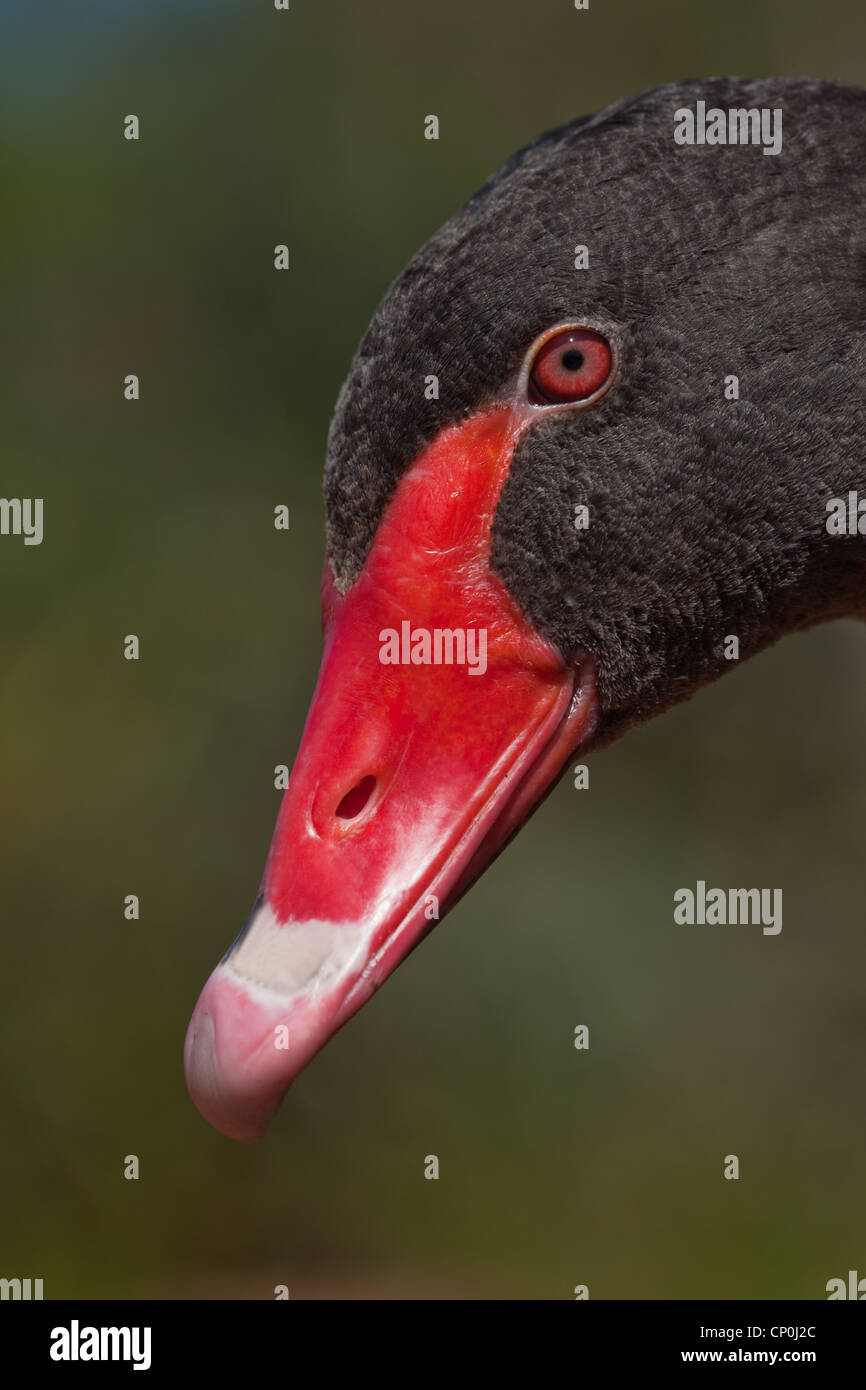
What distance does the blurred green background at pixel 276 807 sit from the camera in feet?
17.2

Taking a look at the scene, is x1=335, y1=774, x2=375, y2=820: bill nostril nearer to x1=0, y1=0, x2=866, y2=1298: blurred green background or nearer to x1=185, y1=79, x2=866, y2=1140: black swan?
x1=185, y1=79, x2=866, y2=1140: black swan

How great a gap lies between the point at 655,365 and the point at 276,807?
3.44 m

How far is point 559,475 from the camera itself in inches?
92.3

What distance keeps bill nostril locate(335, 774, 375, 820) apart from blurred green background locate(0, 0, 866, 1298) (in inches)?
117

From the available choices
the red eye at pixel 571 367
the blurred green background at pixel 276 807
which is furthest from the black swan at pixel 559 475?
the blurred green background at pixel 276 807

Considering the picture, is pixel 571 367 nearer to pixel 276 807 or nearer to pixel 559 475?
pixel 559 475

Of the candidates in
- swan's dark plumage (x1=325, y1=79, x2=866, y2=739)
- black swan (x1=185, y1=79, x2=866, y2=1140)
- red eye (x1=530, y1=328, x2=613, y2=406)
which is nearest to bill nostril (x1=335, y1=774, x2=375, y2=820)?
black swan (x1=185, y1=79, x2=866, y2=1140)

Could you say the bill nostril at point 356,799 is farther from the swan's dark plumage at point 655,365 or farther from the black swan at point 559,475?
the swan's dark plumage at point 655,365

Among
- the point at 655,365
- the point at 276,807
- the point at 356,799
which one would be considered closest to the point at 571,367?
the point at 655,365

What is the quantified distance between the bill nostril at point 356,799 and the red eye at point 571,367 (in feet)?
2.15

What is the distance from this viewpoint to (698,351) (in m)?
2.28
